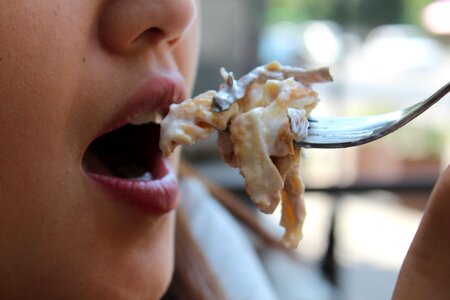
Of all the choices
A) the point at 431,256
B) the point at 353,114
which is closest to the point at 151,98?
the point at 431,256

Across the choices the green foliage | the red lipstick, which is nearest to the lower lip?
the red lipstick

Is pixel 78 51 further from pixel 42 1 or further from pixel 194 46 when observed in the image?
pixel 194 46

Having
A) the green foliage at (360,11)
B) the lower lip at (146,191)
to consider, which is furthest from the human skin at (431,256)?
the green foliage at (360,11)

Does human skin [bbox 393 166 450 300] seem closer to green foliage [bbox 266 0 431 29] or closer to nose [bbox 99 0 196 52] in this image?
nose [bbox 99 0 196 52]

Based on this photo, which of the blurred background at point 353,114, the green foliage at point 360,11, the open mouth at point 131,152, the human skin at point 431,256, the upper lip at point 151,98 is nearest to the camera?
the human skin at point 431,256

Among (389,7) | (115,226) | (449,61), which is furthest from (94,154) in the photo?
(449,61)

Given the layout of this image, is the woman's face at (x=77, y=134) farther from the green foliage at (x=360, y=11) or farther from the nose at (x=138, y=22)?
the green foliage at (x=360, y=11)
